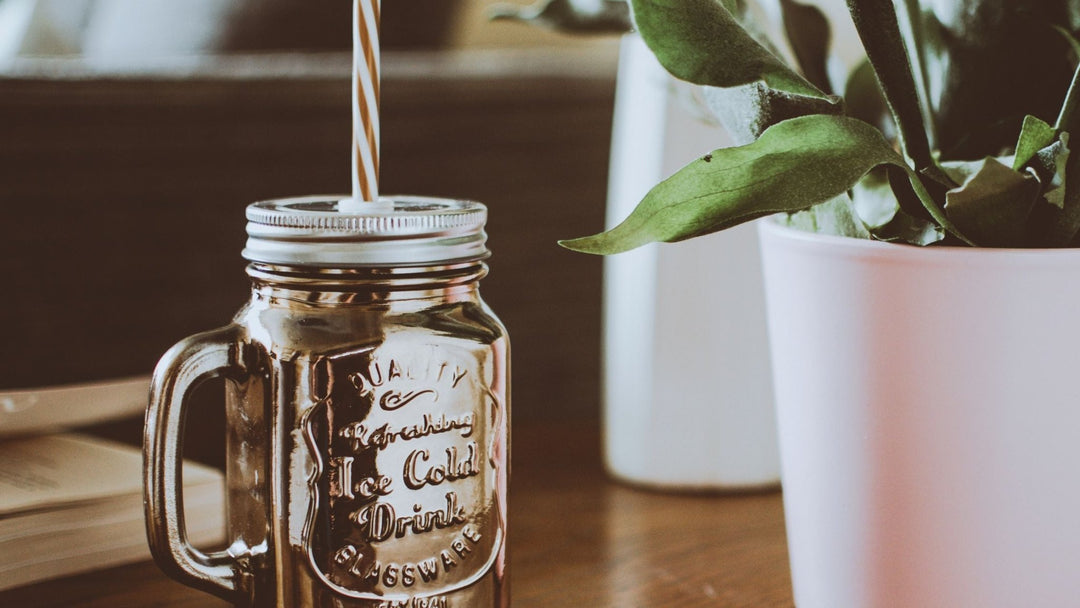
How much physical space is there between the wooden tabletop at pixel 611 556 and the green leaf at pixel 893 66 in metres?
0.22

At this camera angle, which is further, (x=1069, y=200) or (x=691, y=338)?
(x=691, y=338)

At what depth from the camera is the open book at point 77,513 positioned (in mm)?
472

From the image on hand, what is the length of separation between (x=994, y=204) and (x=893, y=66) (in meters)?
0.06

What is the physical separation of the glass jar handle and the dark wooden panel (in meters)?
0.35

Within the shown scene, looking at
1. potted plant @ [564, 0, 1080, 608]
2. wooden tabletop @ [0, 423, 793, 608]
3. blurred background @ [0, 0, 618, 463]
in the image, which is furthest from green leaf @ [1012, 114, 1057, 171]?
blurred background @ [0, 0, 618, 463]

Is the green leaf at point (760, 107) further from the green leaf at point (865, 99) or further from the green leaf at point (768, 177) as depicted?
the green leaf at point (865, 99)

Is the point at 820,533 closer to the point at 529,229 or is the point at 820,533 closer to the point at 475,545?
the point at 475,545

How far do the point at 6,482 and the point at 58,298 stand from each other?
0.25 metres

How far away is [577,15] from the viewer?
1.85ft

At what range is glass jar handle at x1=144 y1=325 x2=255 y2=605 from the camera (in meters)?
0.41

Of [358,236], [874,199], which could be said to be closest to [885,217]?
[874,199]

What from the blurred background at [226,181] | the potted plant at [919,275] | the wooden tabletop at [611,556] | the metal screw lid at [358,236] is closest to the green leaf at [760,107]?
the potted plant at [919,275]

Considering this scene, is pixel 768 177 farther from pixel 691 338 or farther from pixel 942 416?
pixel 691 338

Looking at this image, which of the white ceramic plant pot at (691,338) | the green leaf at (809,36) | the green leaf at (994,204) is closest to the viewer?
the green leaf at (994,204)
